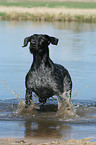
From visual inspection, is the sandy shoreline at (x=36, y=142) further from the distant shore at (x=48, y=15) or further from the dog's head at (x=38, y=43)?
the distant shore at (x=48, y=15)

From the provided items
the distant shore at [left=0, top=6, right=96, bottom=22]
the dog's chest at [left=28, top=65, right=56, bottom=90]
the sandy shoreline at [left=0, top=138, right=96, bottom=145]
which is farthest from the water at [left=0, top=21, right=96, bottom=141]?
the distant shore at [left=0, top=6, right=96, bottom=22]

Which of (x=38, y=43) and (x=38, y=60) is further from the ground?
(x=38, y=43)

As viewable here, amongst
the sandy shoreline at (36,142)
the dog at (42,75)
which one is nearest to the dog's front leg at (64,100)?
the dog at (42,75)

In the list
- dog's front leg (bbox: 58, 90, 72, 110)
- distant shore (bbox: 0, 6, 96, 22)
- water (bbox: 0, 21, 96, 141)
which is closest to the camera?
water (bbox: 0, 21, 96, 141)

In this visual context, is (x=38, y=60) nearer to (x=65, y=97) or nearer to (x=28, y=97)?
(x=28, y=97)

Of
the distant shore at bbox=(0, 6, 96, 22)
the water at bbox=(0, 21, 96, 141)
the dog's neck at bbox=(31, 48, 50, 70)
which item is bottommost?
the distant shore at bbox=(0, 6, 96, 22)

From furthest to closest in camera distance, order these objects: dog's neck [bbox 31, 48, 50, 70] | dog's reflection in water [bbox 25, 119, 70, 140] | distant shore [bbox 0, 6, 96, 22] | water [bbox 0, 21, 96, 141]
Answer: distant shore [bbox 0, 6, 96, 22] < dog's neck [bbox 31, 48, 50, 70] < water [bbox 0, 21, 96, 141] < dog's reflection in water [bbox 25, 119, 70, 140]

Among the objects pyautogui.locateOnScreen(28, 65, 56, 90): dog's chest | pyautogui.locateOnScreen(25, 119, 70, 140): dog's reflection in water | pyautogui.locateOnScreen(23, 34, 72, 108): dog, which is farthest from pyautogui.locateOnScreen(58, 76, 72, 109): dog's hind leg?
pyautogui.locateOnScreen(25, 119, 70, 140): dog's reflection in water

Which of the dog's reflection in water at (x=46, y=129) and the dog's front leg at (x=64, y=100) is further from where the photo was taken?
the dog's front leg at (x=64, y=100)

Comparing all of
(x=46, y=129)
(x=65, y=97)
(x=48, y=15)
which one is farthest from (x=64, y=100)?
(x=48, y=15)

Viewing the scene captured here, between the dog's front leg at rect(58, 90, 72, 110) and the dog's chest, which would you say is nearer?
the dog's chest

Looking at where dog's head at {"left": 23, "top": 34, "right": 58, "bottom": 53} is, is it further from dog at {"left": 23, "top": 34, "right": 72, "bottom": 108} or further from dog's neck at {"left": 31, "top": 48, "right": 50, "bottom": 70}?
dog's neck at {"left": 31, "top": 48, "right": 50, "bottom": 70}

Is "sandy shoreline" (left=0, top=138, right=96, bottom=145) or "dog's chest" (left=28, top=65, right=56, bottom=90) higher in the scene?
"dog's chest" (left=28, top=65, right=56, bottom=90)

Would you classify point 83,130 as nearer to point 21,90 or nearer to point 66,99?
point 66,99
